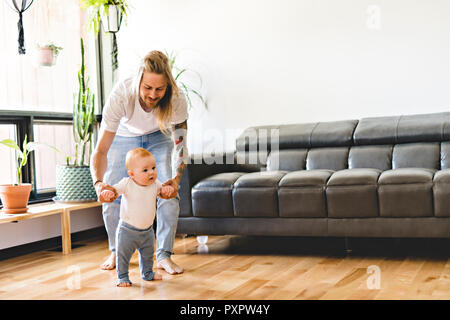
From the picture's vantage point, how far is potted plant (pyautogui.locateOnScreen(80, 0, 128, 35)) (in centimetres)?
388

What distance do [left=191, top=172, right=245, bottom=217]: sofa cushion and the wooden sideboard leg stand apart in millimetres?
868

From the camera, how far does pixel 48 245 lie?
346cm

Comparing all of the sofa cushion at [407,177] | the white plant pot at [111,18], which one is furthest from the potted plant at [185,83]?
the sofa cushion at [407,177]

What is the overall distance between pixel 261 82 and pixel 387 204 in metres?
1.69

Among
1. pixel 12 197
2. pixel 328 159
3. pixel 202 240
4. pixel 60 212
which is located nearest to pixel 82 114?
pixel 60 212

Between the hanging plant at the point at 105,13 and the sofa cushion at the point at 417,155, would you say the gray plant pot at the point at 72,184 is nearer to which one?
the hanging plant at the point at 105,13

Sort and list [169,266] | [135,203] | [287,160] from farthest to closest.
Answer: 1. [287,160]
2. [169,266]
3. [135,203]

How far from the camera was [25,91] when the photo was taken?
354cm

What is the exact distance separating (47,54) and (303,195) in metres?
2.03

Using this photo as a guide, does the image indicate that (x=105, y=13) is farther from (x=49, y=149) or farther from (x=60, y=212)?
(x=60, y=212)

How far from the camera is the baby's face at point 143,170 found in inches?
87.4

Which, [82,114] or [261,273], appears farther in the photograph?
[82,114]

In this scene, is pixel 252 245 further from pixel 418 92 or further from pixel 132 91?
pixel 418 92

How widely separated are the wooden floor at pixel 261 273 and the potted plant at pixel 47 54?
4.23 ft
